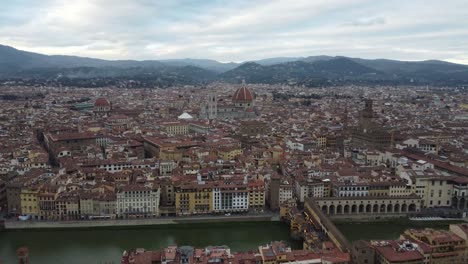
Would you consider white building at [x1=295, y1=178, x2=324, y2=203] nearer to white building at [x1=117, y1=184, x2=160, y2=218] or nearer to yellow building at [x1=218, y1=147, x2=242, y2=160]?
white building at [x1=117, y1=184, x2=160, y2=218]

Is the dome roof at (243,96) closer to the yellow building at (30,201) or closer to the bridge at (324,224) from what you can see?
the bridge at (324,224)

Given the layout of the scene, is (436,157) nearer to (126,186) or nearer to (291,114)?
(126,186)

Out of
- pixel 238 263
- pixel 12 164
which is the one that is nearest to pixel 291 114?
pixel 12 164

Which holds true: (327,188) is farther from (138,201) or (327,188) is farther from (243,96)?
(243,96)

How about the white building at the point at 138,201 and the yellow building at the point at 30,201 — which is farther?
the white building at the point at 138,201

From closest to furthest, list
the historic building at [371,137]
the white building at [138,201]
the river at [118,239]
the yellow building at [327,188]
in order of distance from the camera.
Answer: the river at [118,239]
the white building at [138,201]
the yellow building at [327,188]
the historic building at [371,137]

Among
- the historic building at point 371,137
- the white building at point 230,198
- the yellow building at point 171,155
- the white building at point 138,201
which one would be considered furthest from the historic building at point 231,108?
the white building at point 138,201
